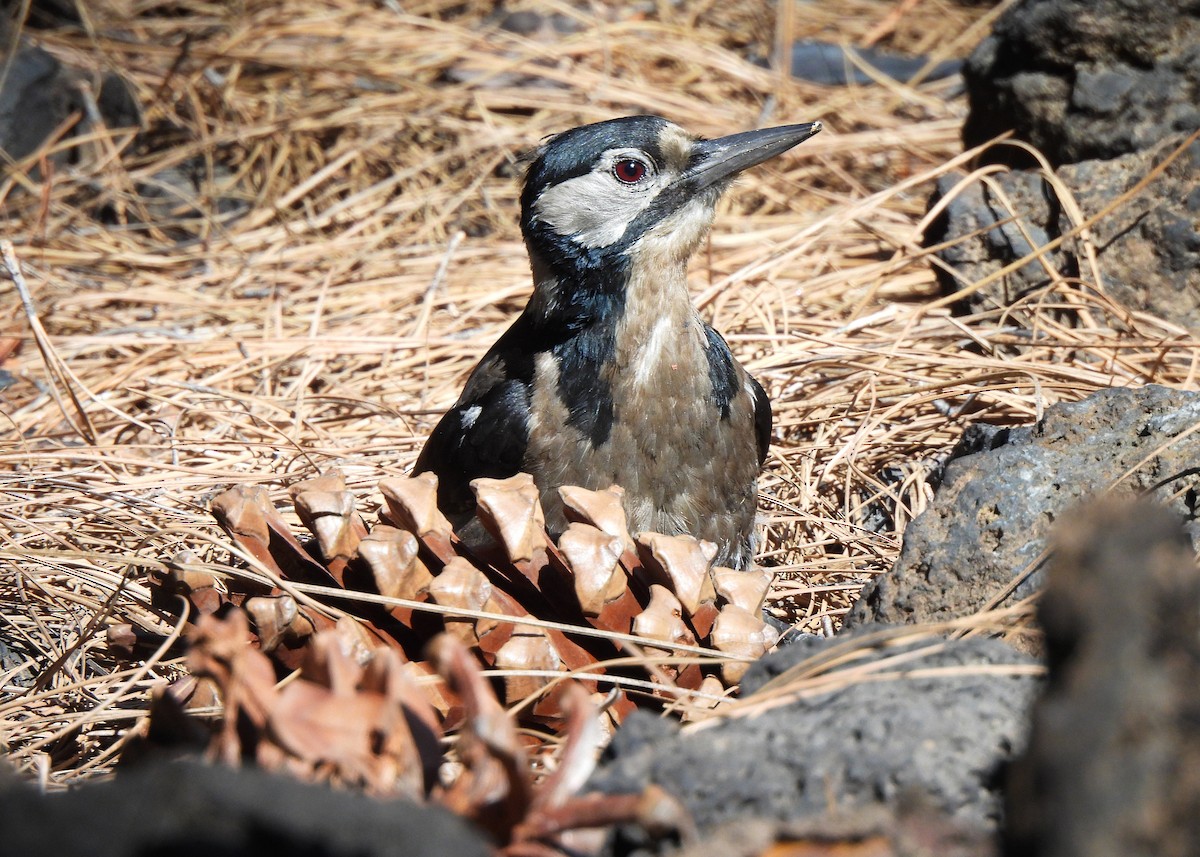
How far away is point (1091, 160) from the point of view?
13.7 ft

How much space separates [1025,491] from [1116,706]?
1467 millimetres

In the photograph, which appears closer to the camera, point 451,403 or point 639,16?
point 451,403

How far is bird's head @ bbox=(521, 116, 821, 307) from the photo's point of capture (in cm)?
310

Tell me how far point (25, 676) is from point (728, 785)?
1991mm

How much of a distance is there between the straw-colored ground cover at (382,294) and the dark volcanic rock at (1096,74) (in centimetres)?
38

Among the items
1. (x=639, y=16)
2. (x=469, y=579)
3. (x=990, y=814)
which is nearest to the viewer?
(x=990, y=814)

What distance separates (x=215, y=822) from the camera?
3.75 ft

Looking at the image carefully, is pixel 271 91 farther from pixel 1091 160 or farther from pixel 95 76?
pixel 1091 160

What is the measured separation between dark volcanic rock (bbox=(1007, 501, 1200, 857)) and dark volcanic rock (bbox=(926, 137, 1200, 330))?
3028 millimetres

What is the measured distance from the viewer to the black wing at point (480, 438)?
3.10 m

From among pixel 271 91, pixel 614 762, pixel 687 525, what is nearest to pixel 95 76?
pixel 271 91

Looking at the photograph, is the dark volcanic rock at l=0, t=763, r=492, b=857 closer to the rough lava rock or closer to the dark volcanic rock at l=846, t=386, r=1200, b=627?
the dark volcanic rock at l=846, t=386, r=1200, b=627

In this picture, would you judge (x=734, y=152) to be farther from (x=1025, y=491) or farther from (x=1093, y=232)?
(x=1093, y=232)

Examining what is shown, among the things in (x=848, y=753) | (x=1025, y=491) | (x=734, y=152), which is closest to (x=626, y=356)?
(x=734, y=152)
